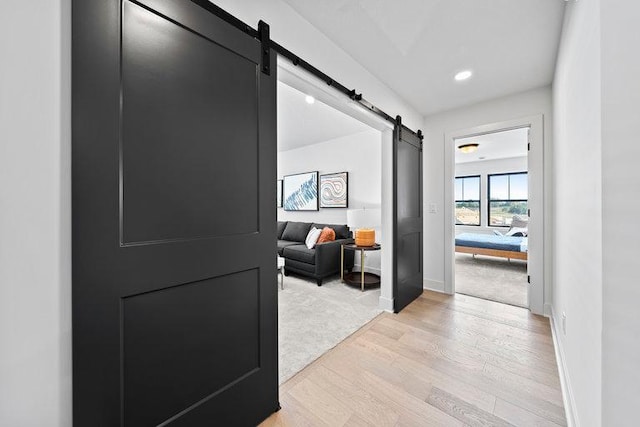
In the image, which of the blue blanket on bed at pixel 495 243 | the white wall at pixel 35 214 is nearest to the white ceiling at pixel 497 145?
the blue blanket on bed at pixel 495 243

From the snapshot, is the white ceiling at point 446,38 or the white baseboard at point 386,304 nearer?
the white ceiling at point 446,38

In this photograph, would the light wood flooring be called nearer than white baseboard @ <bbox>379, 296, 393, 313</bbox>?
Yes

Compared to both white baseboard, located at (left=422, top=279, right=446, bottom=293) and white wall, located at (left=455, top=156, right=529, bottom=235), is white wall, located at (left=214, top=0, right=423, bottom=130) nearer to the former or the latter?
white baseboard, located at (left=422, top=279, right=446, bottom=293)

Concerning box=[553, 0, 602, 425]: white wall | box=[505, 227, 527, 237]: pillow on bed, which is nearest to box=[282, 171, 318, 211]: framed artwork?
box=[553, 0, 602, 425]: white wall

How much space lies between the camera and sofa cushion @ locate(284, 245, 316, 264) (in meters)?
3.78

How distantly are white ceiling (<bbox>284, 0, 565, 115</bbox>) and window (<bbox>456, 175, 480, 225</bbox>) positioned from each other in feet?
17.4

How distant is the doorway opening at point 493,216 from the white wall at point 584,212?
6.53 ft

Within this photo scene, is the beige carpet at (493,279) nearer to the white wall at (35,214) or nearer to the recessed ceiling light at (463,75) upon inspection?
the recessed ceiling light at (463,75)

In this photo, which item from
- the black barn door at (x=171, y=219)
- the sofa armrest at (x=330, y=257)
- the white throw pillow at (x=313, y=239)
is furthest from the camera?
the white throw pillow at (x=313, y=239)

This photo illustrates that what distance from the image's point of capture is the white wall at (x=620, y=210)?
24.1 inches

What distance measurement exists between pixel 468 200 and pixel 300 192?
5372mm

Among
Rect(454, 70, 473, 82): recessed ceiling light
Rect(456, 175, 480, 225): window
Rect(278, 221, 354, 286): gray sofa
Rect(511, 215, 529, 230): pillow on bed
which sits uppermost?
Rect(454, 70, 473, 82): recessed ceiling light

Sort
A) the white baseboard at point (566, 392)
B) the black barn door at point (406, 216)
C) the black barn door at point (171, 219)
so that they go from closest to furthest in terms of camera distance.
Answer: the black barn door at point (171, 219)
the white baseboard at point (566, 392)
the black barn door at point (406, 216)

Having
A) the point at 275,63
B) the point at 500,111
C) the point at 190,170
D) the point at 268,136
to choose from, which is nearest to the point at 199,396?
the point at 190,170
